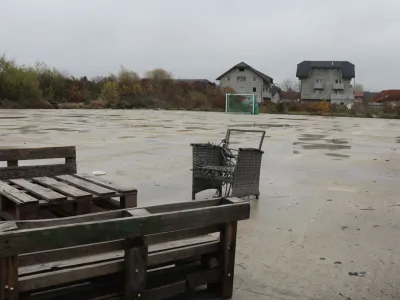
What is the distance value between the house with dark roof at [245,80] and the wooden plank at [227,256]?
3366 inches

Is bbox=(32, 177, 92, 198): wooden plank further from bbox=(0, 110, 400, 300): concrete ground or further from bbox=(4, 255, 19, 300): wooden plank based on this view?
bbox=(0, 110, 400, 300): concrete ground

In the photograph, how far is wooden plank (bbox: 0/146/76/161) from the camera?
4.77 meters

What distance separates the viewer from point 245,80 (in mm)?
89250

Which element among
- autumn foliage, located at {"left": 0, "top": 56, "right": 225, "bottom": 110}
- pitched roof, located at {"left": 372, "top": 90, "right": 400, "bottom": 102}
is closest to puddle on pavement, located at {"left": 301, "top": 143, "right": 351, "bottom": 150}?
autumn foliage, located at {"left": 0, "top": 56, "right": 225, "bottom": 110}

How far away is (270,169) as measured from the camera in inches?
368

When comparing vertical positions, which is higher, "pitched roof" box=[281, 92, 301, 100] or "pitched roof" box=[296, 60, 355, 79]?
"pitched roof" box=[296, 60, 355, 79]

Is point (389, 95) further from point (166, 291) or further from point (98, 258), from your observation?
point (98, 258)

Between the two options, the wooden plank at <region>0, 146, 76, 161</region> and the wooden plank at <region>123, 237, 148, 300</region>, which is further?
the wooden plank at <region>0, 146, 76, 161</region>

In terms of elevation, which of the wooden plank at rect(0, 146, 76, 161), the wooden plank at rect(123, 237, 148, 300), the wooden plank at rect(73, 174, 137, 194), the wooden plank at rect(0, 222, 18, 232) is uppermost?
the wooden plank at rect(0, 146, 76, 161)

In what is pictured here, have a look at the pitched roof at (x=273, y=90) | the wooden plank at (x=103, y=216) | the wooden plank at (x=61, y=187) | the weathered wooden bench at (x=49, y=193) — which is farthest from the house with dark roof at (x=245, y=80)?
the wooden plank at (x=103, y=216)

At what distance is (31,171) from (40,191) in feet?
3.10

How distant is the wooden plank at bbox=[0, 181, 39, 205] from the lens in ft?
11.4

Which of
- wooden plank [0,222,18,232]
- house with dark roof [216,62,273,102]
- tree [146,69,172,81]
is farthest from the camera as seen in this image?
house with dark roof [216,62,273,102]

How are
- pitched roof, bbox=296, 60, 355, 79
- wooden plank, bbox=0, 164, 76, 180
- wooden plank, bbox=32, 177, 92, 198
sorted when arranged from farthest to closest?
pitched roof, bbox=296, 60, 355, 79 → wooden plank, bbox=0, 164, 76, 180 → wooden plank, bbox=32, 177, 92, 198
